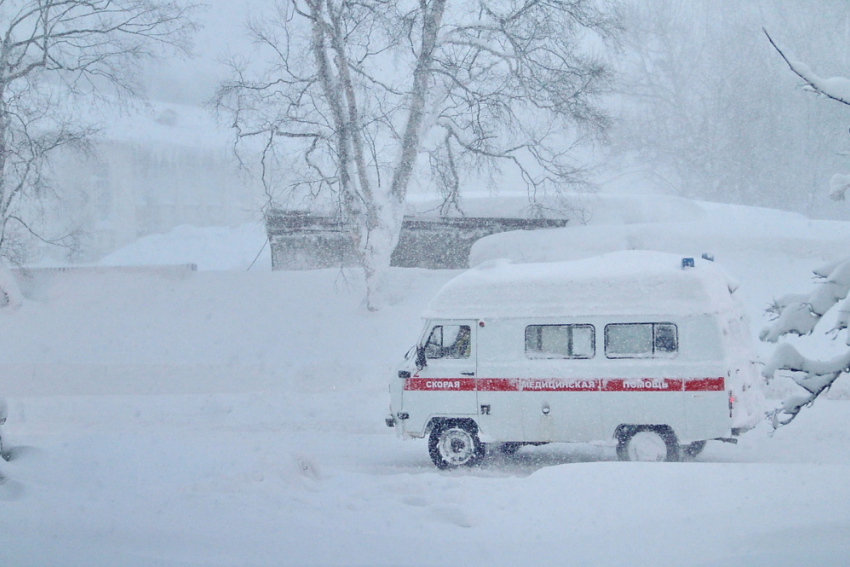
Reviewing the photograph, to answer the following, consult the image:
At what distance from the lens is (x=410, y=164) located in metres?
16.9

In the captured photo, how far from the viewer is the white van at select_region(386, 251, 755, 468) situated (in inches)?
336

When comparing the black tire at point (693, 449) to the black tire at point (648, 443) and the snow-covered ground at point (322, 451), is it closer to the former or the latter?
the snow-covered ground at point (322, 451)

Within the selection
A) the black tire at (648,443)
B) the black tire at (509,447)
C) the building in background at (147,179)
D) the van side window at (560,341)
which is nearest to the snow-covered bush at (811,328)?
the black tire at (648,443)

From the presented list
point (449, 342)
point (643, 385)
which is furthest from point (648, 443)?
point (449, 342)

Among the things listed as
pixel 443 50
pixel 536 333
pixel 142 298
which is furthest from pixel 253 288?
pixel 536 333

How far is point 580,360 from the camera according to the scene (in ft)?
29.3

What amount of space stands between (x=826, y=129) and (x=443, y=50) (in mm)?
20789

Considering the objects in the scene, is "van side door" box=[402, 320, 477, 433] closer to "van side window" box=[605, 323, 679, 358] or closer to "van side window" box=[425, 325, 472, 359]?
"van side window" box=[425, 325, 472, 359]

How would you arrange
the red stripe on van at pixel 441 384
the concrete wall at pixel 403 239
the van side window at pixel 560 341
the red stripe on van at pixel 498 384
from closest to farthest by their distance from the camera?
the van side window at pixel 560 341 → the red stripe on van at pixel 498 384 → the red stripe on van at pixel 441 384 → the concrete wall at pixel 403 239

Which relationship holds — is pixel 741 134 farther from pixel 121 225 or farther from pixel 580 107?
pixel 121 225

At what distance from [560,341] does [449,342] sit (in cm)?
138

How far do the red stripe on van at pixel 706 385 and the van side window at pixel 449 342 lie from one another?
8.55 feet

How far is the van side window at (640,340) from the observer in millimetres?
8664

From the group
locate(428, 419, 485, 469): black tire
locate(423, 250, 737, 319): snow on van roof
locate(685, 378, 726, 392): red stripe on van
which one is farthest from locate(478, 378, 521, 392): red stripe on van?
locate(685, 378, 726, 392): red stripe on van
